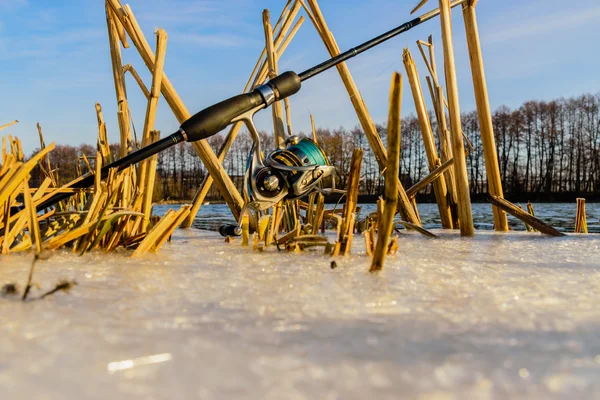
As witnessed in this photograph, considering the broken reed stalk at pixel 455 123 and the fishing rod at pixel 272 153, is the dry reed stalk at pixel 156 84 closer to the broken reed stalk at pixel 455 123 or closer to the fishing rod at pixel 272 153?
the fishing rod at pixel 272 153

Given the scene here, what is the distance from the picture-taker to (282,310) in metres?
0.55

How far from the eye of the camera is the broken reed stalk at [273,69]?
2.43 metres

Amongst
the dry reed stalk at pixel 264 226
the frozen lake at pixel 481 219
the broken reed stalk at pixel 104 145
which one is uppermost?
the broken reed stalk at pixel 104 145

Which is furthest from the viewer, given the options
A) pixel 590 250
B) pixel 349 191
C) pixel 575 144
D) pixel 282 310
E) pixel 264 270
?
pixel 575 144

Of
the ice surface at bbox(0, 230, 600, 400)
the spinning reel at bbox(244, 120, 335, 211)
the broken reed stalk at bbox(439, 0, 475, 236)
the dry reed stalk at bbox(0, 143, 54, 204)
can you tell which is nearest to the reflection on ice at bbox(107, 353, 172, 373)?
the ice surface at bbox(0, 230, 600, 400)

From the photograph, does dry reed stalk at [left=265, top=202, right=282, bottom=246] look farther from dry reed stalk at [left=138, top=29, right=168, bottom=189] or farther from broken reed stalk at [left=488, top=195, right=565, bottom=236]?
broken reed stalk at [left=488, top=195, right=565, bottom=236]

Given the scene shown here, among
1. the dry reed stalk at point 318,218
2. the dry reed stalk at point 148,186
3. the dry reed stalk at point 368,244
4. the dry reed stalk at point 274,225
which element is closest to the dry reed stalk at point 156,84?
the dry reed stalk at point 148,186

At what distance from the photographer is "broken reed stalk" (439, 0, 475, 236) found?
2025mm

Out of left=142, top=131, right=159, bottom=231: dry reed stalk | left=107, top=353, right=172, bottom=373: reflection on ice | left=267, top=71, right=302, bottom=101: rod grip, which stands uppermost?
left=267, top=71, right=302, bottom=101: rod grip

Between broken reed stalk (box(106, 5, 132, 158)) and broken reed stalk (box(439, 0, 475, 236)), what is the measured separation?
4.38 ft

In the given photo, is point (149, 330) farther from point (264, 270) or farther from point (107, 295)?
point (264, 270)

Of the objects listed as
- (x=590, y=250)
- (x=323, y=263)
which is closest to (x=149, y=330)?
(x=323, y=263)

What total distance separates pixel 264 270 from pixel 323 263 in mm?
164

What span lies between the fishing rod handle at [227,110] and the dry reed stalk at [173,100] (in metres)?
0.37
